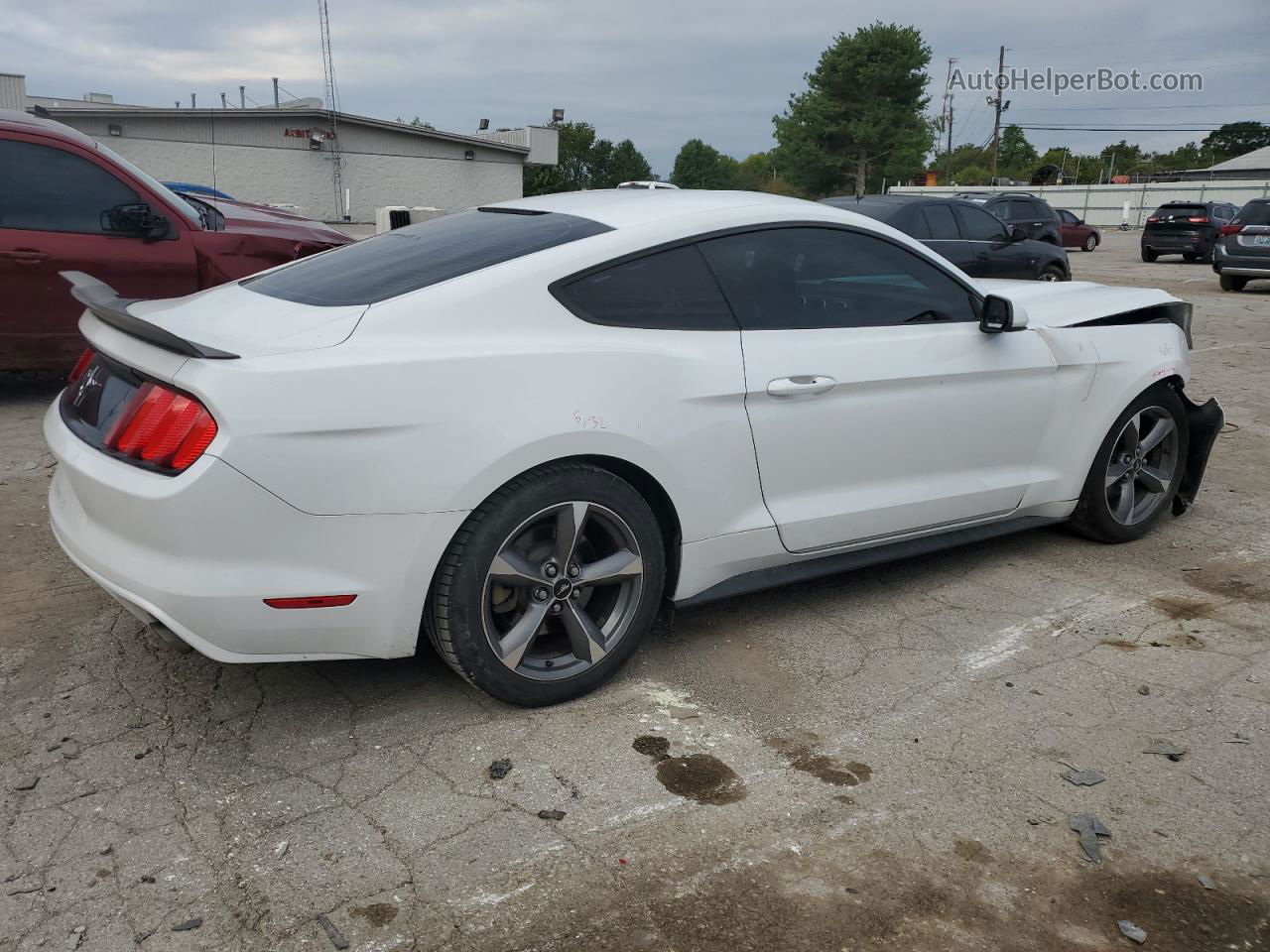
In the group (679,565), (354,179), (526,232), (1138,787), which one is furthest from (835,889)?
(354,179)

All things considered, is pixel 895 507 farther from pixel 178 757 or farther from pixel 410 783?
pixel 178 757

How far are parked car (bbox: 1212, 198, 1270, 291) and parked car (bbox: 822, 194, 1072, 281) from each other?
5474 mm

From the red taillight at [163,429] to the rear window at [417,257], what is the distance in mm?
569

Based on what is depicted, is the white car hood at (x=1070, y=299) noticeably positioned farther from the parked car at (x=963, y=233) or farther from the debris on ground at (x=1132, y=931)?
the parked car at (x=963, y=233)

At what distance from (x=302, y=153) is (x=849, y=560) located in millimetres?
35929


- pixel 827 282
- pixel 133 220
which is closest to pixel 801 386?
pixel 827 282

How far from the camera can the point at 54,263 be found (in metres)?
6.95

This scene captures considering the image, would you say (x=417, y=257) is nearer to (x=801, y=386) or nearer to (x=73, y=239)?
(x=801, y=386)

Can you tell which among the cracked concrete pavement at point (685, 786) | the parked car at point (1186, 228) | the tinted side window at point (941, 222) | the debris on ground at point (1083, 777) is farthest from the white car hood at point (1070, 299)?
the parked car at point (1186, 228)

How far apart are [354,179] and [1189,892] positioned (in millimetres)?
38254

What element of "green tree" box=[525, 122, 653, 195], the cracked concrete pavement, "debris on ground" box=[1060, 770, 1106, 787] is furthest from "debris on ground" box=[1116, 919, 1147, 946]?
"green tree" box=[525, 122, 653, 195]

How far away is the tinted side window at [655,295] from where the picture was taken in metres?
3.35

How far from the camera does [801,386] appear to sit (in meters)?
3.65

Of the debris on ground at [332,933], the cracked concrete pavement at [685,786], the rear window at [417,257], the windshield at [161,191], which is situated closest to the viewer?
the debris on ground at [332,933]
